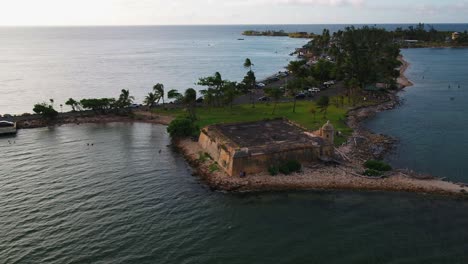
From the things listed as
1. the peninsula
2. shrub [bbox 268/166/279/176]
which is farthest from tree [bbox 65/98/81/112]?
shrub [bbox 268/166/279/176]

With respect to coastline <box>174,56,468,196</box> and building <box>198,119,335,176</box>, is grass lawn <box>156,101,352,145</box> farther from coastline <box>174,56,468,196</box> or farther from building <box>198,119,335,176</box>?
coastline <box>174,56,468,196</box>

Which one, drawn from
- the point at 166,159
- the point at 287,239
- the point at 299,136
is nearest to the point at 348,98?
the point at 299,136

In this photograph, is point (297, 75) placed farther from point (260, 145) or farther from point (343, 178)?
point (343, 178)

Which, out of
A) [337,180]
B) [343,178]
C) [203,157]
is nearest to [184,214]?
[203,157]

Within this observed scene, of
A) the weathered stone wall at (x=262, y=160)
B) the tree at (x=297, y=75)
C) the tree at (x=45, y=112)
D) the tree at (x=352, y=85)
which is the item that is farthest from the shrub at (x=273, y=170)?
the tree at (x=45, y=112)

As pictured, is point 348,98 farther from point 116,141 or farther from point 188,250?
point 188,250
